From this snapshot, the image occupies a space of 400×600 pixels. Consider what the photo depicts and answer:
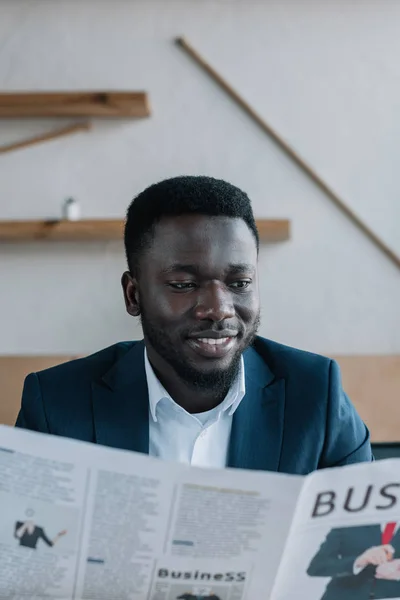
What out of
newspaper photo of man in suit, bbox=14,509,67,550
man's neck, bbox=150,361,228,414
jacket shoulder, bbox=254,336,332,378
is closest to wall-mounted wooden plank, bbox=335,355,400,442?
jacket shoulder, bbox=254,336,332,378

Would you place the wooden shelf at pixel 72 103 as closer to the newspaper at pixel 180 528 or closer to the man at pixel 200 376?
the man at pixel 200 376

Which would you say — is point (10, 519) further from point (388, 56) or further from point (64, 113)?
point (388, 56)

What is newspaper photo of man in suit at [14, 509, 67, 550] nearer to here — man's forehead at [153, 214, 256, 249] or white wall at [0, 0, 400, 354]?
man's forehead at [153, 214, 256, 249]

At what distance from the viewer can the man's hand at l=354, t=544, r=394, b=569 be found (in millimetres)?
765

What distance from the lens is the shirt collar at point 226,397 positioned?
1074 mm

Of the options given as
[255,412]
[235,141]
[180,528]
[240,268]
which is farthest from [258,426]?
[235,141]

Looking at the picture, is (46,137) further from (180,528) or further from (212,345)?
(180,528)

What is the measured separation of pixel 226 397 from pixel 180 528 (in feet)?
1.15

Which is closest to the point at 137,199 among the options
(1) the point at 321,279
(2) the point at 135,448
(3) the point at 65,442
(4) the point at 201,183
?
(4) the point at 201,183

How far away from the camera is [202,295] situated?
979 mm

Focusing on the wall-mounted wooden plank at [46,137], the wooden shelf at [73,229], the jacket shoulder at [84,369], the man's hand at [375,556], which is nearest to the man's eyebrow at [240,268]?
the jacket shoulder at [84,369]

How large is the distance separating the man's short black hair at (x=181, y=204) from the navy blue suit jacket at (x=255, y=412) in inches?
7.5

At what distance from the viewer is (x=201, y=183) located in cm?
105

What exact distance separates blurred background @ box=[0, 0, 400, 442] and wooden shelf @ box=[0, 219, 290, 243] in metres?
0.06
